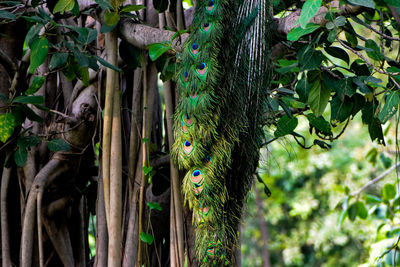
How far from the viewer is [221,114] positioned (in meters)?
1.44

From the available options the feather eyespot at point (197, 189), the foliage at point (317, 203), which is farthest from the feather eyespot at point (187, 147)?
the foliage at point (317, 203)

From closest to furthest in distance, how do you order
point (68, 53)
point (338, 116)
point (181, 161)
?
point (181, 161) → point (338, 116) → point (68, 53)

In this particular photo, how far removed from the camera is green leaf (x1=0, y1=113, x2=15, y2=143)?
163 centimetres

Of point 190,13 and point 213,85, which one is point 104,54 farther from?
point 213,85

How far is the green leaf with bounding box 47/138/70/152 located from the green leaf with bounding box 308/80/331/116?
883 millimetres

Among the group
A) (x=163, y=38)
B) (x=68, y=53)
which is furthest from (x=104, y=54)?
(x=163, y=38)

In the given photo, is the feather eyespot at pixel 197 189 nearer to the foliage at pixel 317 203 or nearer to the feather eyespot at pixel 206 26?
the feather eyespot at pixel 206 26

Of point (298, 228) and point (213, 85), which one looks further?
point (298, 228)

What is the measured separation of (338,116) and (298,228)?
632cm

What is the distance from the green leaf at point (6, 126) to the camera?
1629 mm

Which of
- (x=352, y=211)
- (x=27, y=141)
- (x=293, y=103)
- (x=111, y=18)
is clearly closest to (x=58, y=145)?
(x=27, y=141)

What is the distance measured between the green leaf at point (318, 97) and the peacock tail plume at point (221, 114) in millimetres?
143

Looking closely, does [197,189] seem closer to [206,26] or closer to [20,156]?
[206,26]

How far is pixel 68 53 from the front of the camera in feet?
5.58
